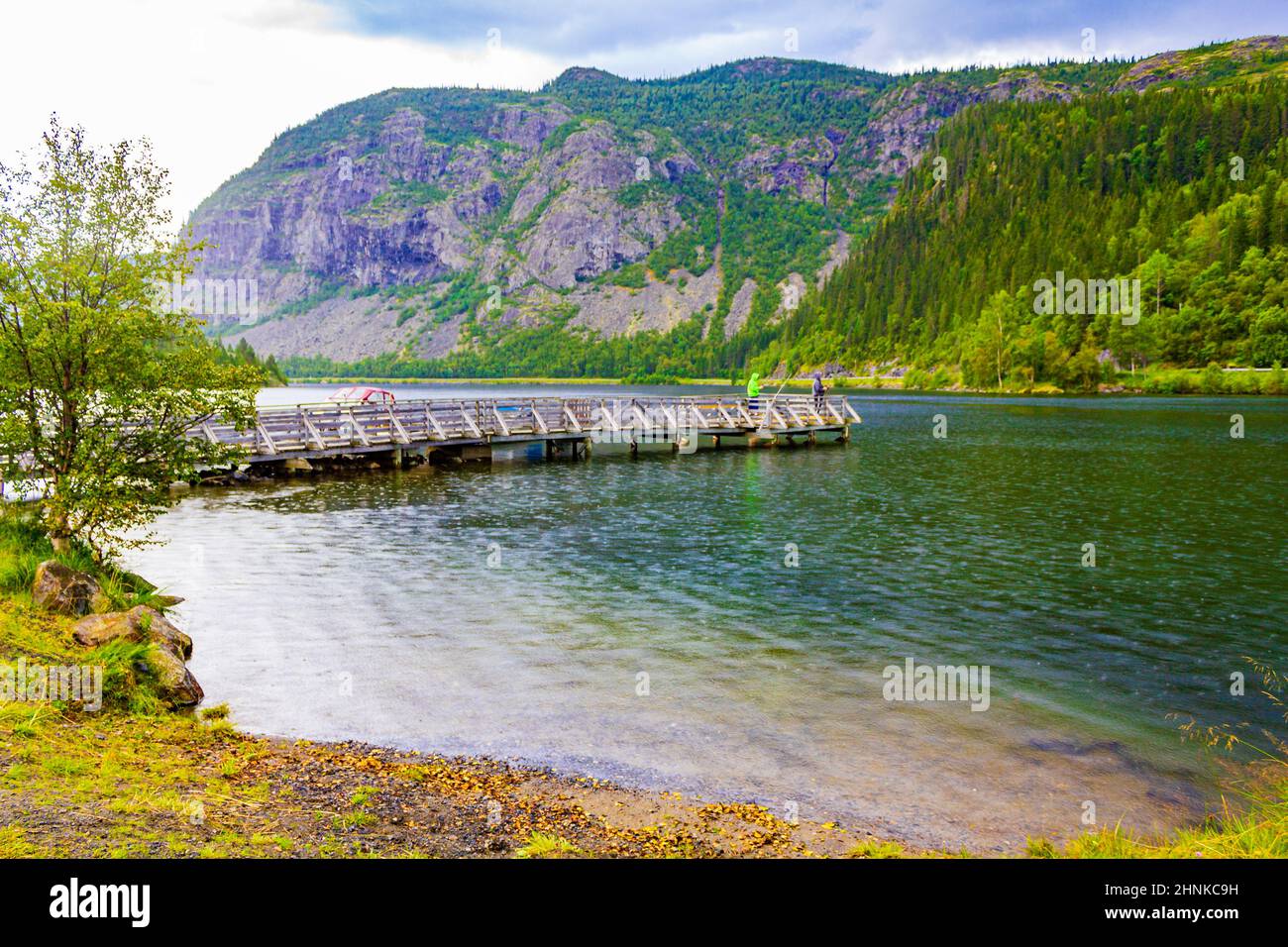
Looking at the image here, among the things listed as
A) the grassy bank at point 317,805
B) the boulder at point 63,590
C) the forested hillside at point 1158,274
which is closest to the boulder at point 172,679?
the grassy bank at point 317,805

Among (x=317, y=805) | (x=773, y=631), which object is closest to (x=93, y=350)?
(x=317, y=805)

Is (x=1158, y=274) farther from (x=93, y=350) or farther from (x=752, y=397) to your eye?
(x=93, y=350)

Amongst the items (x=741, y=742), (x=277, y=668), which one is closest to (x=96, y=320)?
(x=277, y=668)

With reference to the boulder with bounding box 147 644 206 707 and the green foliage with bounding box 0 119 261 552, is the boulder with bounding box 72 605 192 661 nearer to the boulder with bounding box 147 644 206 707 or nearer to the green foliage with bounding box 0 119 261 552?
the boulder with bounding box 147 644 206 707

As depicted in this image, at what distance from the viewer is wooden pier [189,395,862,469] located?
41.9 metres

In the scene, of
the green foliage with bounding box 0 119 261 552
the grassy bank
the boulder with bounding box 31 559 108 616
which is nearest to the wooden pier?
the green foliage with bounding box 0 119 261 552

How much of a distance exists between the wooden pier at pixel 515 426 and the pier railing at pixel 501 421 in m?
0.06

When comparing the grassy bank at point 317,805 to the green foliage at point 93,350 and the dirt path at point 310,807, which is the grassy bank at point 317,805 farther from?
the green foliage at point 93,350

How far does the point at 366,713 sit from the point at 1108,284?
575 ft

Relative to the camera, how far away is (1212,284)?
140250 mm
